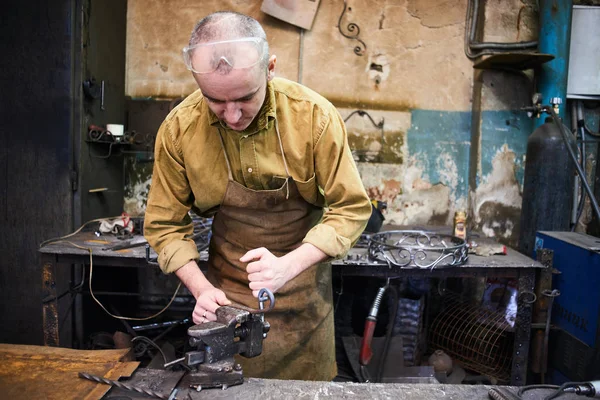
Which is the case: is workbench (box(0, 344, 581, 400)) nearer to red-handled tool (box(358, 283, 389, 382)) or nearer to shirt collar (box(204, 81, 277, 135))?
shirt collar (box(204, 81, 277, 135))

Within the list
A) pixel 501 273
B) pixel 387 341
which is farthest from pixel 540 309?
pixel 387 341

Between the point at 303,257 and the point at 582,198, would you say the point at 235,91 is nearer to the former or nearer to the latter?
the point at 303,257

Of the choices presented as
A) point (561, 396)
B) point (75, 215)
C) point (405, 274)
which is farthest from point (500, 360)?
point (75, 215)

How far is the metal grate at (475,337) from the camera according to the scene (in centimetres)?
344

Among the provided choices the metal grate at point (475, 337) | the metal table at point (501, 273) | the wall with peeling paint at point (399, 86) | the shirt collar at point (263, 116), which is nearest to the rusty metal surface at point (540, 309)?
the metal table at point (501, 273)

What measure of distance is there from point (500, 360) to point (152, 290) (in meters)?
2.88

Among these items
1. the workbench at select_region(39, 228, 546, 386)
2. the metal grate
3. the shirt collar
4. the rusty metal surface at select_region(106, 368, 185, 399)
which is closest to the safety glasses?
the shirt collar

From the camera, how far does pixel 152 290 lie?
4434mm

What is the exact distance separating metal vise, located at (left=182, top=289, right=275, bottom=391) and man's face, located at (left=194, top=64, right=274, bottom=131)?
57 cm

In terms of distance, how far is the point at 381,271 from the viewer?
9.64 ft

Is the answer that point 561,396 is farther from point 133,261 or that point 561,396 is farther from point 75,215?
point 75,215

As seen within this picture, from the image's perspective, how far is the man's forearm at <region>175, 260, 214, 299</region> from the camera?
1784 millimetres

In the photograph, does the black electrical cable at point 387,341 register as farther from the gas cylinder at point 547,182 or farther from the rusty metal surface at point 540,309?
the gas cylinder at point 547,182

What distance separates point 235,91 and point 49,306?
2.15 metres
